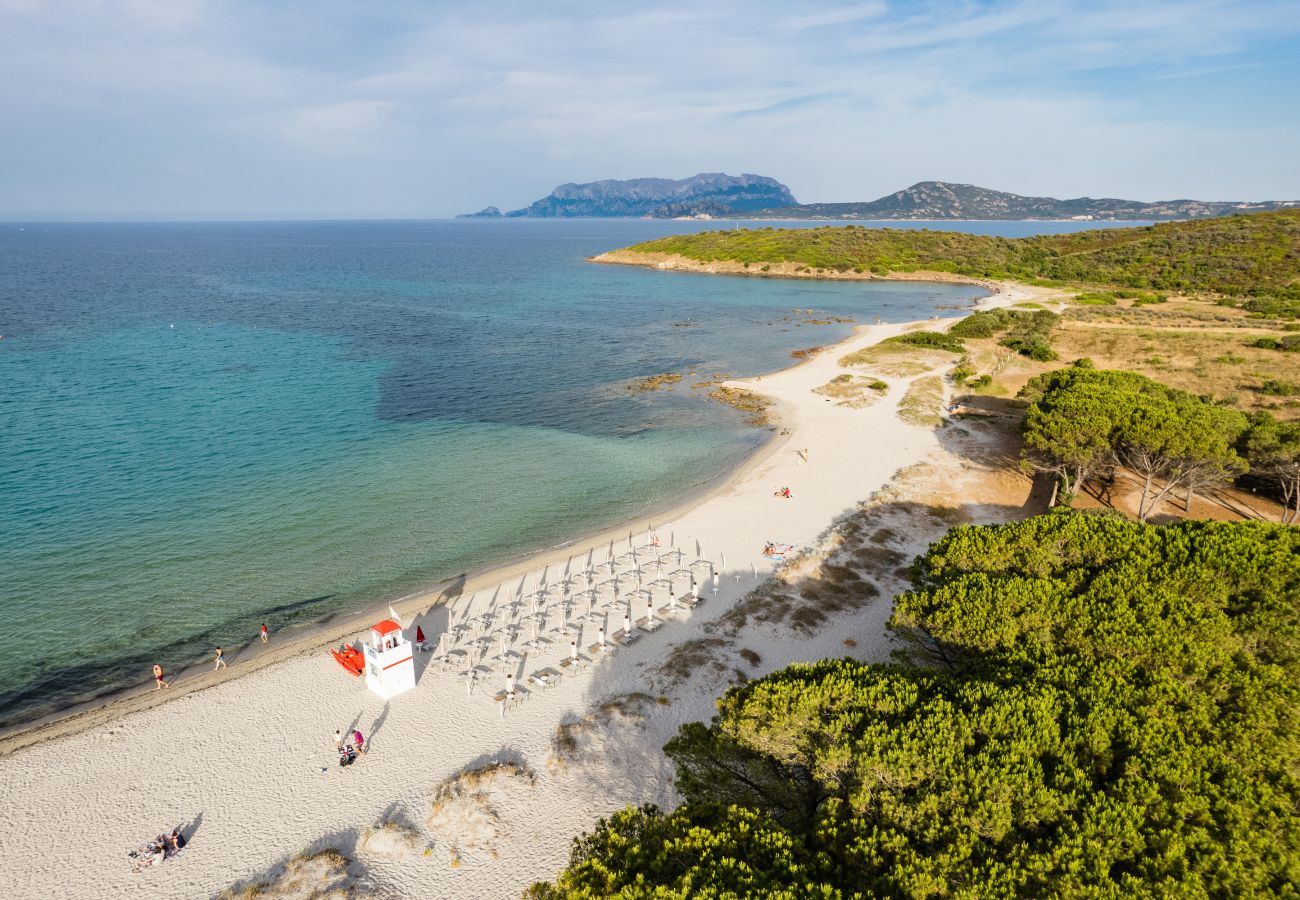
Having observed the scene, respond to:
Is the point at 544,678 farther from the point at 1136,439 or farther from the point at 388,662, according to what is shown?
the point at 1136,439

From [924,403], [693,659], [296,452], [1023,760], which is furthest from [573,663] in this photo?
[924,403]

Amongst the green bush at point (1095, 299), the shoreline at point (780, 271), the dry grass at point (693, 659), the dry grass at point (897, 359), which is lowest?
the dry grass at point (693, 659)

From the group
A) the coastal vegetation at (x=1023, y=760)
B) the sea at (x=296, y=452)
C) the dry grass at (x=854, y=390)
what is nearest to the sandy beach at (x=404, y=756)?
the sea at (x=296, y=452)

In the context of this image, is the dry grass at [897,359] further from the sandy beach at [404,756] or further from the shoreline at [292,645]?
the sandy beach at [404,756]

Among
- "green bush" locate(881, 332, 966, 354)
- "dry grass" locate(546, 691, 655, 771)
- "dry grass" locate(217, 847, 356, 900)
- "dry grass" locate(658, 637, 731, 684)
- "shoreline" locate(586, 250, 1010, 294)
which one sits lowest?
"dry grass" locate(217, 847, 356, 900)

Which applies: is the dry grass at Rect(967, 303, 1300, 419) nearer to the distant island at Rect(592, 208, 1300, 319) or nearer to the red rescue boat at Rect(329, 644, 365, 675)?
the distant island at Rect(592, 208, 1300, 319)

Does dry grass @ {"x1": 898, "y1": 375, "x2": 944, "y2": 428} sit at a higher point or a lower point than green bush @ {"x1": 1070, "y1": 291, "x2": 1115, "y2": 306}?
lower

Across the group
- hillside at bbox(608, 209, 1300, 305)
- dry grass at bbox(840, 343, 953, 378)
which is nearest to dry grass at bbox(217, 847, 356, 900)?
dry grass at bbox(840, 343, 953, 378)
